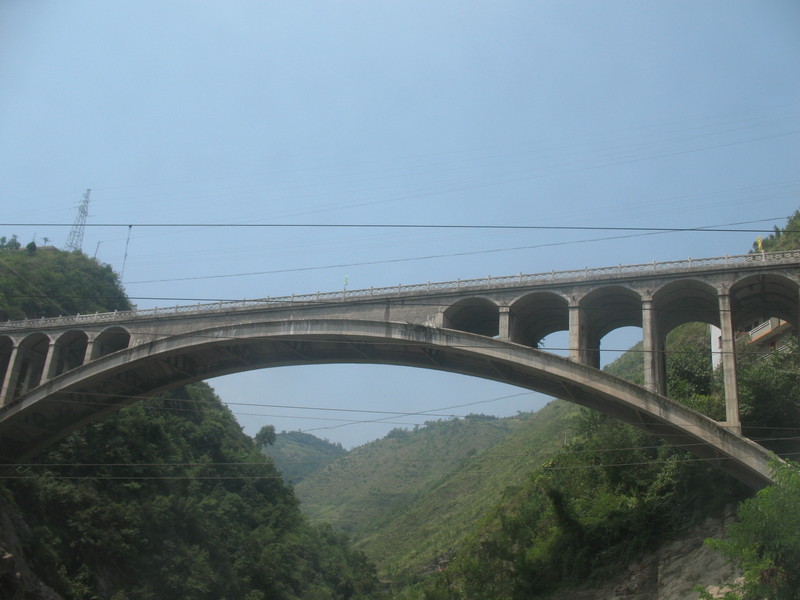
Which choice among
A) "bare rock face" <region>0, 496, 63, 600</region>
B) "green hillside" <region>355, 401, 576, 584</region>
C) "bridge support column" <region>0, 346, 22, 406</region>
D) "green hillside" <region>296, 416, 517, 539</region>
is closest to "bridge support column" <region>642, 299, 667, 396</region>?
"bare rock face" <region>0, 496, 63, 600</region>

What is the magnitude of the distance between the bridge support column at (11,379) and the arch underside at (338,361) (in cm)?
123

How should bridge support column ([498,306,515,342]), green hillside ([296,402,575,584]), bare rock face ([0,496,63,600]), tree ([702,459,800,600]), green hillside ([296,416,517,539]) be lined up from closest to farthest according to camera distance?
tree ([702,459,800,600])
bridge support column ([498,306,515,342])
bare rock face ([0,496,63,600])
green hillside ([296,402,575,584])
green hillside ([296,416,517,539])

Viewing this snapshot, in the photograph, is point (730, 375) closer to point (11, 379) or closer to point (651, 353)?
point (651, 353)

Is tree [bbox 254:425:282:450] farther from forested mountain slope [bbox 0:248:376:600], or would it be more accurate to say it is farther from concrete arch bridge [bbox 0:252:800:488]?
concrete arch bridge [bbox 0:252:800:488]

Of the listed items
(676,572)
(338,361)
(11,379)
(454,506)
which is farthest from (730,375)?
(454,506)

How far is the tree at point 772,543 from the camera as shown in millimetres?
16109

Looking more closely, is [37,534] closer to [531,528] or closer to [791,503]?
[531,528]

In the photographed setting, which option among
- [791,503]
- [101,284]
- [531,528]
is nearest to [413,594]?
[531,528]

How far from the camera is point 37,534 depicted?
1220 inches

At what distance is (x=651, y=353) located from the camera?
22078 mm

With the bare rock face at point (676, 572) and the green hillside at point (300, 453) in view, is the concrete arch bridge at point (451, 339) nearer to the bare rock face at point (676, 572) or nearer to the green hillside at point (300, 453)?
the bare rock face at point (676, 572)

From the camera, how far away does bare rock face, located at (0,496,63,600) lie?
83.8ft

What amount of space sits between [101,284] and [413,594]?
3382 cm

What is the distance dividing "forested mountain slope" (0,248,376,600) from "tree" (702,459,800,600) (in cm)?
2389
